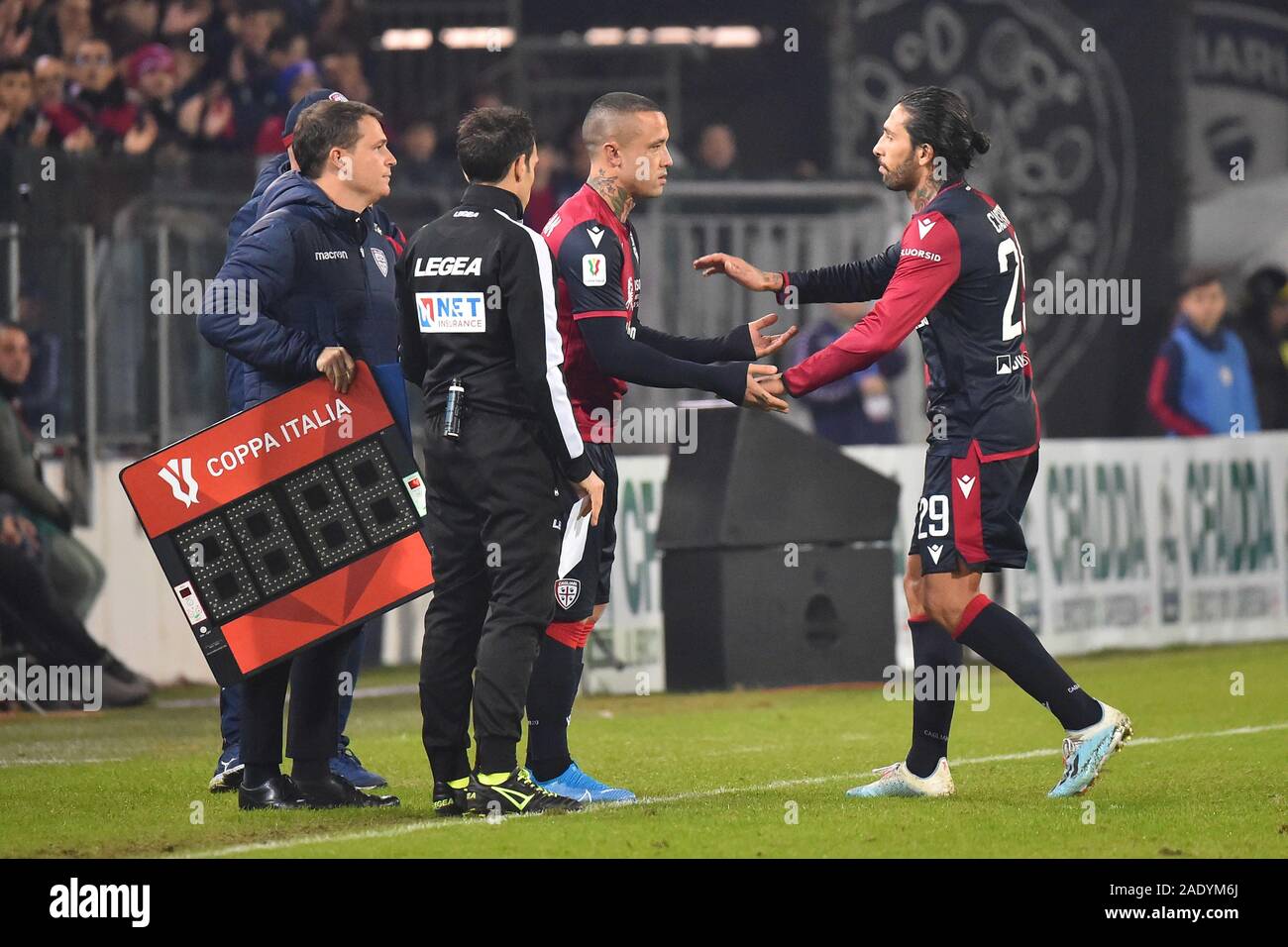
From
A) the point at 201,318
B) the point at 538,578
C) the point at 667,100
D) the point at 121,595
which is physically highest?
the point at 667,100

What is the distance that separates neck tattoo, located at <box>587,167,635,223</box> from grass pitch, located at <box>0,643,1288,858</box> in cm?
201

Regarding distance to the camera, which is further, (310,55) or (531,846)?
(310,55)

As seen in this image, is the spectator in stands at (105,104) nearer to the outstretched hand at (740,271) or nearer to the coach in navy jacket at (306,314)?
the coach in navy jacket at (306,314)

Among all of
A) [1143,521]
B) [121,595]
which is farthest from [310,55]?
[1143,521]

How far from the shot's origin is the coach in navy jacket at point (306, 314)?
707cm

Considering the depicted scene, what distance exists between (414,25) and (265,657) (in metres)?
13.0

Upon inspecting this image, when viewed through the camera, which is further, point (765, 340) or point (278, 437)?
point (765, 340)

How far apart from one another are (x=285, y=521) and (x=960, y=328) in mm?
2376

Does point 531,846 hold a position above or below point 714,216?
below

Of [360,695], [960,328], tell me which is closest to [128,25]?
[360,695]

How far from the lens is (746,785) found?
7930 millimetres

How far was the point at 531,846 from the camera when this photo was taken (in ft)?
20.2

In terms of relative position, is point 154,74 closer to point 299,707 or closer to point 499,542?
point 299,707

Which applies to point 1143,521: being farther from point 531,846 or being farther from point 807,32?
point 531,846
